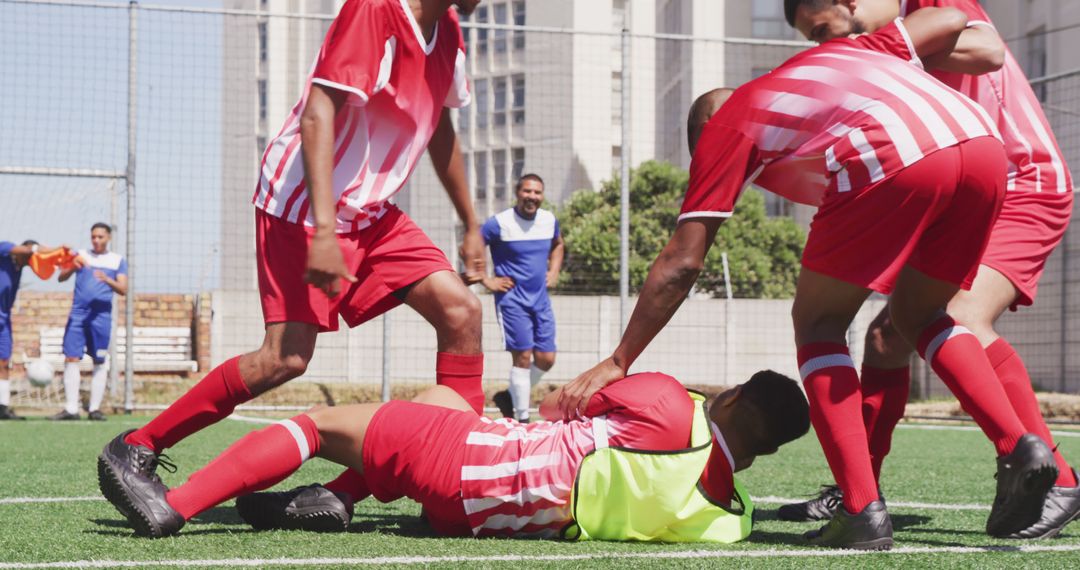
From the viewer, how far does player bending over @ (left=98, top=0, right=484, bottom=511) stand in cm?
373

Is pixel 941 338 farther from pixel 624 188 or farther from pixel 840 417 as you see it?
pixel 624 188

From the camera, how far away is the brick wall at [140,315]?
12.6 meters

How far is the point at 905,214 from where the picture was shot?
128 inches

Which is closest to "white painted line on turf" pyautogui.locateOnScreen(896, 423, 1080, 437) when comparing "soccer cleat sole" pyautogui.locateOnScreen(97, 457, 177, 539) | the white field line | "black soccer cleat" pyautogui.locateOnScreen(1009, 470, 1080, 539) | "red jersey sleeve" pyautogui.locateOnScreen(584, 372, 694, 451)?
"black soccer cleat" pyautogui.locateOnScreen(1009, 470, 1080, 539)

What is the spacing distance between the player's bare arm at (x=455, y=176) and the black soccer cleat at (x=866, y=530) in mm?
1770

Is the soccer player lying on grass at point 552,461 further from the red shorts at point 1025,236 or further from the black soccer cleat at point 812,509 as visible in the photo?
the red shorts at point 1025,236

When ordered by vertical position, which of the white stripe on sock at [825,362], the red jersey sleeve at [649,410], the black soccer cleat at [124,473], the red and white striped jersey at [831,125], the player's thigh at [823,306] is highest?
the red and white striped jersey at [831,125]

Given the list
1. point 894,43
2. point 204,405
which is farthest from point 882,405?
point 204,405

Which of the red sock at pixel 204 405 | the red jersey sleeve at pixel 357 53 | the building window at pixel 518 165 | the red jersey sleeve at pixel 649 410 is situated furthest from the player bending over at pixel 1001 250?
the building window at pixel 518 165

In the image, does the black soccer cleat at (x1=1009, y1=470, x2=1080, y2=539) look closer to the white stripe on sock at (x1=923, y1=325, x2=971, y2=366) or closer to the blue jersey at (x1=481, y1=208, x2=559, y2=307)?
the white stripe on sock at (x1=923, y1=325, x2=971, y2=366)

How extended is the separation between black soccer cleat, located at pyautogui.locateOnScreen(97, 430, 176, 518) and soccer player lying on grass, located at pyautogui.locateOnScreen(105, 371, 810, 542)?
0.03 m

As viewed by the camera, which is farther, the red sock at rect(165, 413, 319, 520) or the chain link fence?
the chain link fence

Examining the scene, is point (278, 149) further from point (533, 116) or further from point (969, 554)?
point (533, 116)

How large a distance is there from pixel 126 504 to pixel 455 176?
173 centimetres
